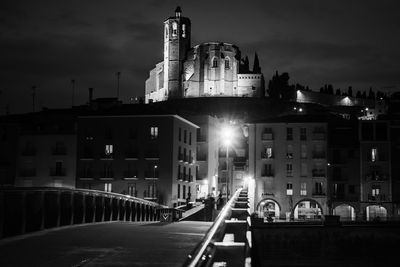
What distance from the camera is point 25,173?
73812mm

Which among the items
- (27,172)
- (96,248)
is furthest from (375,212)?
(96,248)

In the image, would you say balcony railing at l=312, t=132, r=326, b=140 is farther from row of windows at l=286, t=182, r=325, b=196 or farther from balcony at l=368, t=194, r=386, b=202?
balcony at l=368, t=194, r=386, b=202

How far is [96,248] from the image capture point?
12.9m

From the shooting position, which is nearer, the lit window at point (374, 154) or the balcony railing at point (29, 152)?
the balcony railing at point (29, 152)

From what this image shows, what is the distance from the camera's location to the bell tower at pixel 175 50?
178 m

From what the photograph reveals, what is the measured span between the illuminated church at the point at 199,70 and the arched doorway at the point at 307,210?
9309 cm

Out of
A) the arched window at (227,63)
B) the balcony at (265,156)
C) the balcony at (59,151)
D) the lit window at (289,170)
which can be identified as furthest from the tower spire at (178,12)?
the balcony at (59,151)

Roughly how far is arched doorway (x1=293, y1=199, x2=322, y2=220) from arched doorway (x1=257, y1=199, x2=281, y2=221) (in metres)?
2.48

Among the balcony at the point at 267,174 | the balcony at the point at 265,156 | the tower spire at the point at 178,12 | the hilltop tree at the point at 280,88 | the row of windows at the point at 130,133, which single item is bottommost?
the balcony at the point at 267,174

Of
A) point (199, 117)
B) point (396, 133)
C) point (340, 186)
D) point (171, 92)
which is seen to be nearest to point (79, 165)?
point (199, 117)

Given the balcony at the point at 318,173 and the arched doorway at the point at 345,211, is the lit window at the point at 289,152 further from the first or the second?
the arched doorway at the point at 345,211

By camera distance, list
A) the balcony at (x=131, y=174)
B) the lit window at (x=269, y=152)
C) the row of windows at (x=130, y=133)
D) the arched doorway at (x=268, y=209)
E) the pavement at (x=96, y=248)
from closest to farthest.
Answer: the pavement at (x=96, y=248)
the balcony at (x=131, y=174)
the row of windows at (x=130, y=133)
the arched doorway at (x=268, y=209)
the lit window at (x=269, y=152)

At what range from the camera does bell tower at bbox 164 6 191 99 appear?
178000 millimetres

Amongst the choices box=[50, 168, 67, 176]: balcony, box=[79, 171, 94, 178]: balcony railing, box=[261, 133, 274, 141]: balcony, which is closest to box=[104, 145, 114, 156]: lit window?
box=[79, 171, 94, 178]: balcony railing
